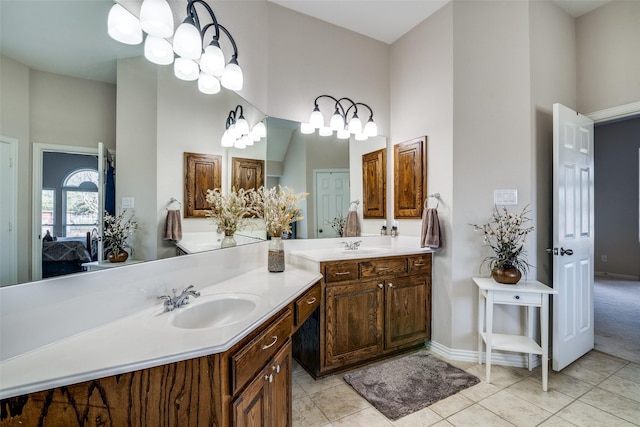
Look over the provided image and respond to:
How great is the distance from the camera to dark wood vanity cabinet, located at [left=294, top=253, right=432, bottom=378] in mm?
2145

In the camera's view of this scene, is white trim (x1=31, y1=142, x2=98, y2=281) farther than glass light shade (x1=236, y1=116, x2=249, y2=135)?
No

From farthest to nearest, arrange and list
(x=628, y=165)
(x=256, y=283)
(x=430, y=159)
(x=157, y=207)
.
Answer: (x=628, y=165), (x=430, y=159), (x=256, y=283), (x=157, y=207)

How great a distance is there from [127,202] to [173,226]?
0.96 feet

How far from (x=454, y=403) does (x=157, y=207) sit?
215cm

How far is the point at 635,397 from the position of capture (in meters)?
1.91

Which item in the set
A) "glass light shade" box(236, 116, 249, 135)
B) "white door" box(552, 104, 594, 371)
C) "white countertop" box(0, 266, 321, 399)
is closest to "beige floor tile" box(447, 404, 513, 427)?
"white door" box(552, 104, 594, 371)

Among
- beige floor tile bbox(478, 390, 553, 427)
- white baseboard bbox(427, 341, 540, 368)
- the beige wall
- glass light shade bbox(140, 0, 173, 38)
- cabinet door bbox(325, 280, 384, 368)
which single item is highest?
the beige wall

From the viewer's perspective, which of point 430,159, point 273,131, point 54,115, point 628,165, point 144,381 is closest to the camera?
point 144,381

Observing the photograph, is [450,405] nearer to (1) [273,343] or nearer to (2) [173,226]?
(1) [273,343]

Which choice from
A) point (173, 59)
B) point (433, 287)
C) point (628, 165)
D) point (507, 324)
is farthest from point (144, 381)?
point (628, 165)

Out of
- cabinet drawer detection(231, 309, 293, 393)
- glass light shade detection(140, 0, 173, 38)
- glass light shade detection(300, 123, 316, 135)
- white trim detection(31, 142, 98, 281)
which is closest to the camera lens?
white trim detection(31, 142, 98, 281)

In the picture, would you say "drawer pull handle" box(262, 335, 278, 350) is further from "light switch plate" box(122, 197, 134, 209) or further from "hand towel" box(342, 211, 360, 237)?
"hand towel" box(342, 211, 360, 237)

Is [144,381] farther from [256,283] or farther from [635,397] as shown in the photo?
[635,397]

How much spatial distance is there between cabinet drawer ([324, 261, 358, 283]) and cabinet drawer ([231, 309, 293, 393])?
0.67 meters
